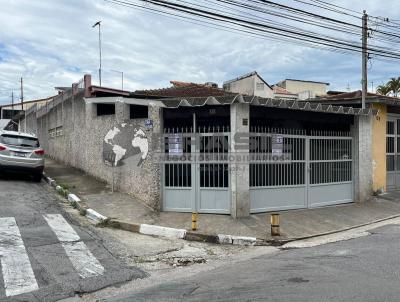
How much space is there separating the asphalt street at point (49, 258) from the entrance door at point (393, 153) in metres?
11.7

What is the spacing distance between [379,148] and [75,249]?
11.7 m

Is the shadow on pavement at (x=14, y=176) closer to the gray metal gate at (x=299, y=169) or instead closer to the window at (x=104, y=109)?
the window at (x=104, y=109)

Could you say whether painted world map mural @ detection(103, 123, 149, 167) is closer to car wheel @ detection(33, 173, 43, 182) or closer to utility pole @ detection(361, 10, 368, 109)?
car wheel @ detection(33, 173, 43, 182)

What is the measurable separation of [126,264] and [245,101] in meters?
4.95

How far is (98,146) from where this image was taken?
563 inches

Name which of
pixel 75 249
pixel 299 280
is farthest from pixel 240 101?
pixel 299 280

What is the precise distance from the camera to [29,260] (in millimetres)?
6648

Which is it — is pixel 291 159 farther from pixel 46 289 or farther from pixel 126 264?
pixel 46 289

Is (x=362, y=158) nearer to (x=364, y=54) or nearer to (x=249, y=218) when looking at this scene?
(x=364, y=54)

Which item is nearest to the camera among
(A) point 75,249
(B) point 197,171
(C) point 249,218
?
(A) point 75,249

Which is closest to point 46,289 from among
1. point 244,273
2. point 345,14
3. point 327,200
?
point 244,273

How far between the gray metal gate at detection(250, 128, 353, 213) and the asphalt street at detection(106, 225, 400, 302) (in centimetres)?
343

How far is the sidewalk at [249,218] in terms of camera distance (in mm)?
9594

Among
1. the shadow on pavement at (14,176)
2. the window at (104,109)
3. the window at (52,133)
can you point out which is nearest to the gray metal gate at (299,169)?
the window at (104,109)
